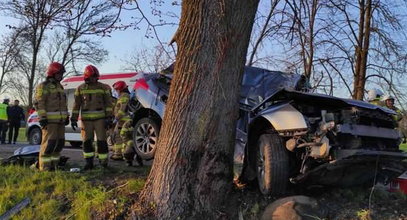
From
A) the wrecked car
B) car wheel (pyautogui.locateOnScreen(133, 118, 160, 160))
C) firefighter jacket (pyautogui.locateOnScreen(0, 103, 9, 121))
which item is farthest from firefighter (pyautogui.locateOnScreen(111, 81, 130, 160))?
firefighter jacket (pyautogui.locateOnScreen(0, 103, 9, 121))

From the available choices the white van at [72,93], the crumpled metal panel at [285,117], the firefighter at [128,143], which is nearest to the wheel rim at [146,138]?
the firefighter at [128,143]

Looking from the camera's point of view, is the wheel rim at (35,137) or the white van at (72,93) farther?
the wheel rim at (35,137)

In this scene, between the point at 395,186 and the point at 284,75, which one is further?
the point at 284,75

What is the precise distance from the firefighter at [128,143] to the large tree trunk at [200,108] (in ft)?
11.3

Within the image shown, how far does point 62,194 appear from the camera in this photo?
577 cm

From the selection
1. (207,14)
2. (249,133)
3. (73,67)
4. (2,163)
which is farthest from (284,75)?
(73,67)

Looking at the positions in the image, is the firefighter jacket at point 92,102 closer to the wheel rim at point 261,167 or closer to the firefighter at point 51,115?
the firefighter at point 51,115

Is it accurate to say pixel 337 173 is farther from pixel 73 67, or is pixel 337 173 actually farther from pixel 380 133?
pixel 73 67

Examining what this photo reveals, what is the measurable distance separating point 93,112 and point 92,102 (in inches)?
6.2

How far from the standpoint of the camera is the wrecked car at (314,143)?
190 inches

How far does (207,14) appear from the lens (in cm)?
474

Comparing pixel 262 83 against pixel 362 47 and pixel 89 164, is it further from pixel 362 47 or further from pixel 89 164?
pixel 362 47

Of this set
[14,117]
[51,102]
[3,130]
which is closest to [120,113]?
[51,102]

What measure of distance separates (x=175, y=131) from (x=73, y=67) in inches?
1328
